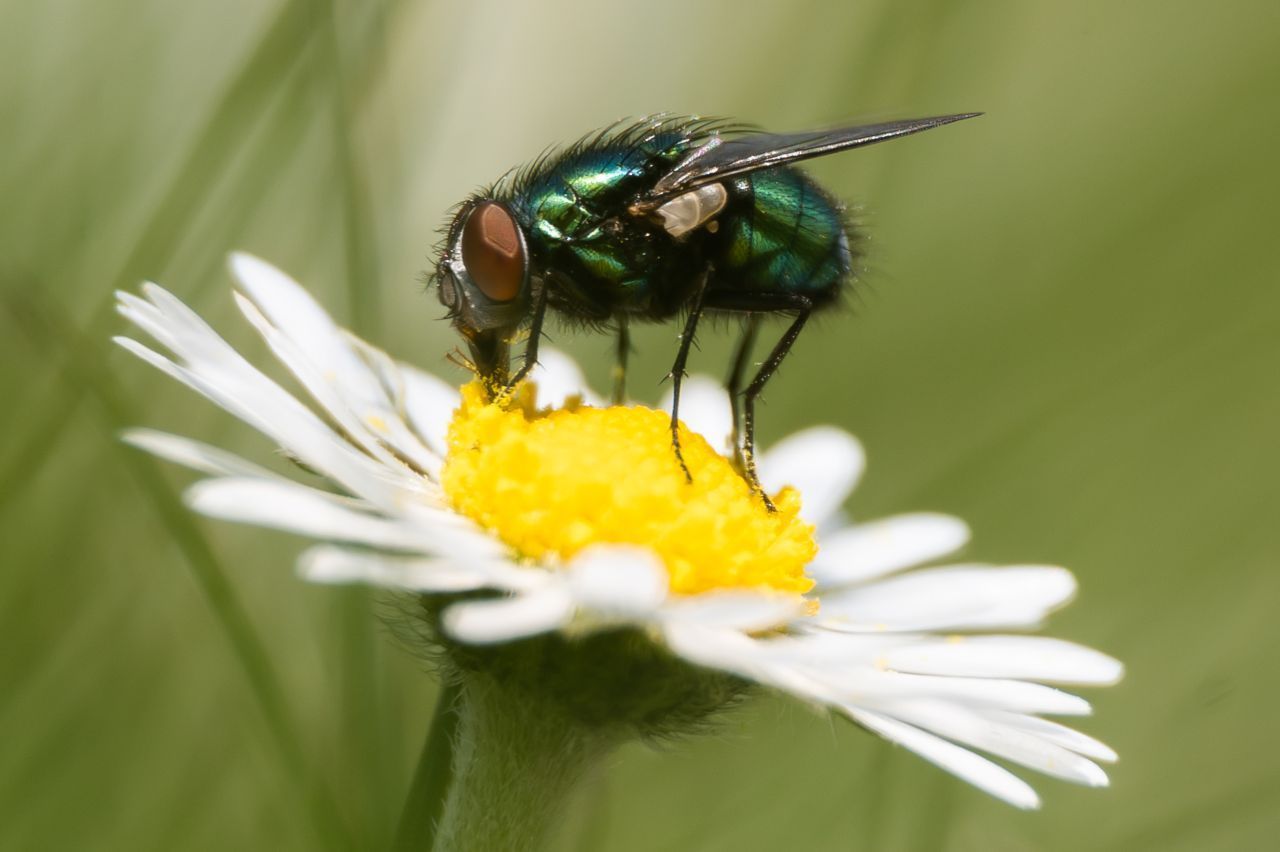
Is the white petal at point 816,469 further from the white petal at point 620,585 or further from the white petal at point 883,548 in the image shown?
the white petal at point 620,585

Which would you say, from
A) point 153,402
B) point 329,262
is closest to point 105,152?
point 153,402

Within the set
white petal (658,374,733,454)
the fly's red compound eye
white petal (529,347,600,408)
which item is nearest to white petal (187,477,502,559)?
the fly's red compound eye

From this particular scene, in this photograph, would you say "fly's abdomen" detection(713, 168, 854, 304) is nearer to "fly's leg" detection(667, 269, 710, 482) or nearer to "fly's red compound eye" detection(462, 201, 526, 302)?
"fly's leg" detection(667, 269, 710, 482)

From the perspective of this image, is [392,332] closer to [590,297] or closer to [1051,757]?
[590,297]

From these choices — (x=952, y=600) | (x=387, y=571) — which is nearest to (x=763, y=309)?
(x=952, y=600)

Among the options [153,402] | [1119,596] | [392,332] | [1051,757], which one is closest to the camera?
[1051,757]

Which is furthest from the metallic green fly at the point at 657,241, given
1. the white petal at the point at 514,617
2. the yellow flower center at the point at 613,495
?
the white petal at the point at 514,617
